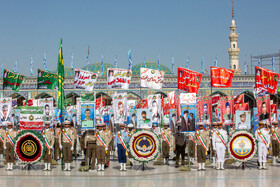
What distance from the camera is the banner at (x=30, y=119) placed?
16328mm

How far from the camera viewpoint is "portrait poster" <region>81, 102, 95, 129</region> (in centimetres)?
1555

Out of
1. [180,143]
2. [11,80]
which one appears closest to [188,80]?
[180,143]

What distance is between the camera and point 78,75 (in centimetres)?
2155

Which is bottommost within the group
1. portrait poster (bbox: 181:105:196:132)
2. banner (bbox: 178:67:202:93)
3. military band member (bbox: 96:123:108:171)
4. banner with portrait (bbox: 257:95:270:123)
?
military band member (bbox: 96:123:108:171)

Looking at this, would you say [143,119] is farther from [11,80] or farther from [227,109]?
[11,80]

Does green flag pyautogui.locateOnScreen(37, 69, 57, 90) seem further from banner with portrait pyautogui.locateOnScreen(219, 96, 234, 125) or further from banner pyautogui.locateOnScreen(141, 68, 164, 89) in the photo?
banner with portrait pyautogui.locateOnScreen(219, 96, 234, 125)

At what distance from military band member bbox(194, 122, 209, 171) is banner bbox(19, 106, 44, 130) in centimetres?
580

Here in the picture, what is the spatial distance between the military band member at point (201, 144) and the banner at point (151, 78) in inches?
223

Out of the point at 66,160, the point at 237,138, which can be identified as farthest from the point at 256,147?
the point at 66,160

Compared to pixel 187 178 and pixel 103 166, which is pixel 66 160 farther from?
pixel 187 178

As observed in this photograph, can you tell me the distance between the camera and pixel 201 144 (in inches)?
606

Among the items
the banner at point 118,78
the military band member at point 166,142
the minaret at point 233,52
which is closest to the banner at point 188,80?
the banner at point 118,78

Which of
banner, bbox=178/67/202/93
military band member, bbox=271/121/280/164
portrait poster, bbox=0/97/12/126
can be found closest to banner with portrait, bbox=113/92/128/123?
banner, bbox=178/67/202/93

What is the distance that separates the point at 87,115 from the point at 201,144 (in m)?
4.12
